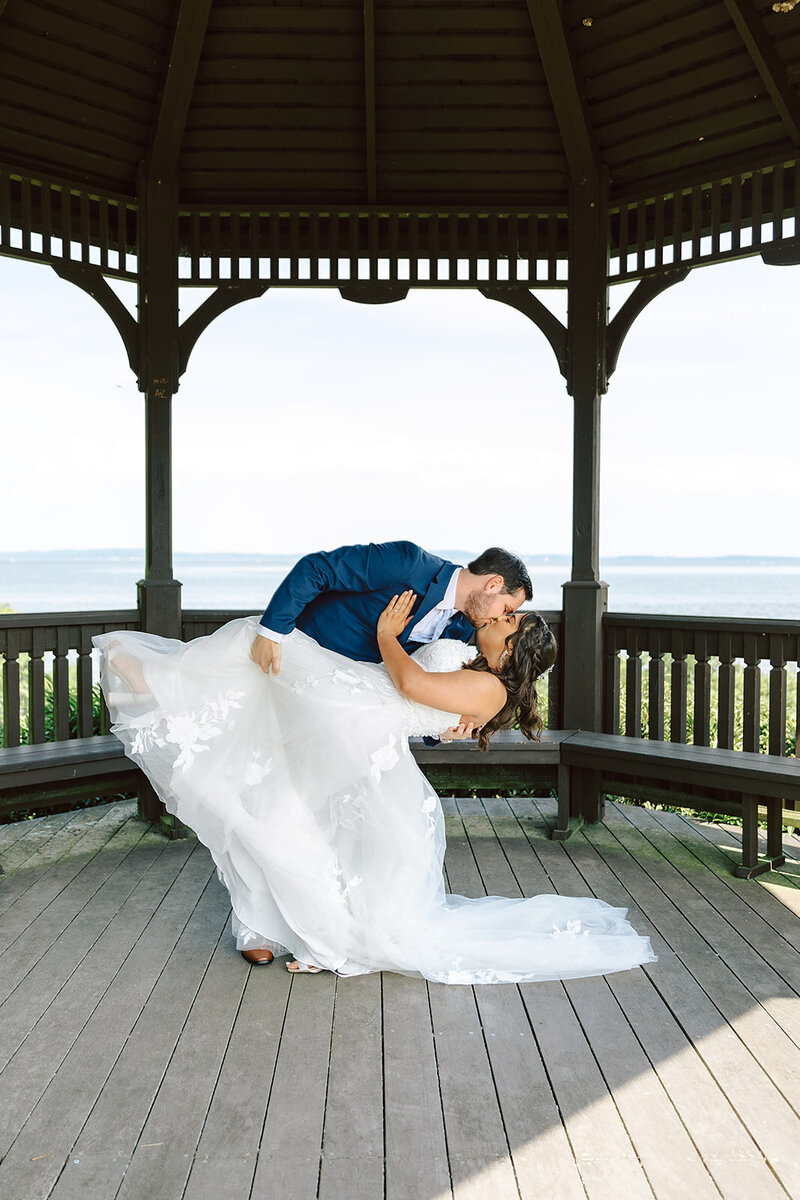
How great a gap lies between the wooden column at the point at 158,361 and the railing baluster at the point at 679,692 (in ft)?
8.95

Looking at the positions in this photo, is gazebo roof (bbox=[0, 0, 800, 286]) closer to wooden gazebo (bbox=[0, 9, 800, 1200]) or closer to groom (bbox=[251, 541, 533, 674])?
wooden gazebo (bbox=[0, 9, 800, 1200])

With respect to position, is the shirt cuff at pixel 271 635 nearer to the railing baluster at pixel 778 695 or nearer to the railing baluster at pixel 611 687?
the railing baluster at pixel 611 687

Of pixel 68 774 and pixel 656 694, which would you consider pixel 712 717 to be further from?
pixel 68 774

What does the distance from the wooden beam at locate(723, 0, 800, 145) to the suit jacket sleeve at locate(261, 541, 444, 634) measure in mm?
3024

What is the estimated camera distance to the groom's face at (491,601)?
3.51 meters

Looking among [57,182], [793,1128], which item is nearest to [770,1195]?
[793,1128]

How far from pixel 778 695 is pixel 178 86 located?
14.3 feet

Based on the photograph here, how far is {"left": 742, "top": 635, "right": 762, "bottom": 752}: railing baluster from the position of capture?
5.05 meters

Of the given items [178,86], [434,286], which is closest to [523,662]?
[434,286]

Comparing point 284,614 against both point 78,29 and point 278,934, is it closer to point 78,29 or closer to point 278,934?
point 278,934

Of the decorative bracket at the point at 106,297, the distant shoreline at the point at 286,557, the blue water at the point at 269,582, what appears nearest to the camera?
the decorative bracket at the point at 106,297

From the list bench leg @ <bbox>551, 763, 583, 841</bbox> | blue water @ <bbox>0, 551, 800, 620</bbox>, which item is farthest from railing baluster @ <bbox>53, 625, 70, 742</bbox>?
blue water @ <bbox>0, 551, 800, 620</bbox>

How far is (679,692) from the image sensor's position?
5.33 m

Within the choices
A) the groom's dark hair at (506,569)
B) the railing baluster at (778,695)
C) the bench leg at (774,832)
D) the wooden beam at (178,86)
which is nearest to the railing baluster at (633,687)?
the railing baluster at (778,695)
